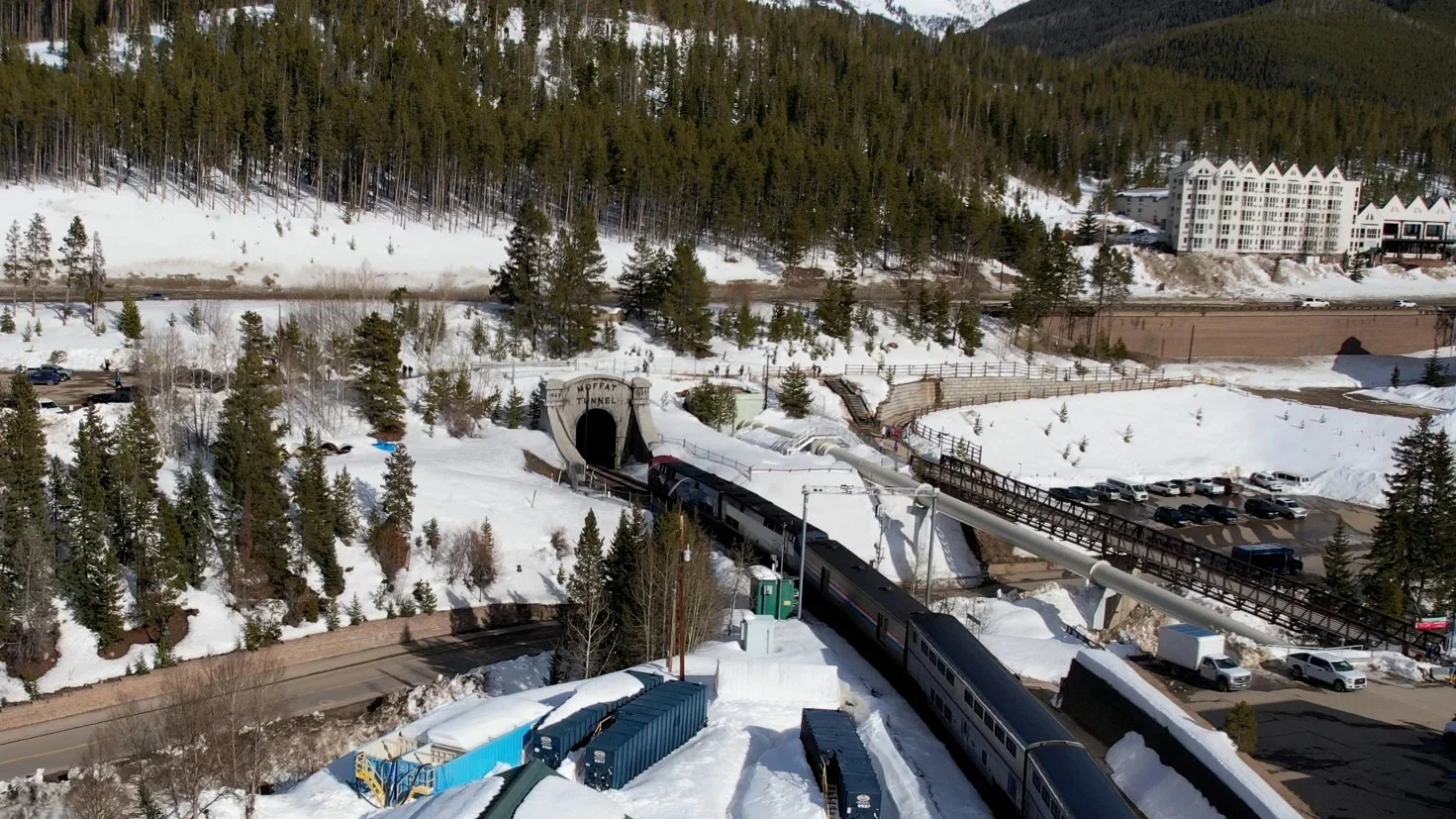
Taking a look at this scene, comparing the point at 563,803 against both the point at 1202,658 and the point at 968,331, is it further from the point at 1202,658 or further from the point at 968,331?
the point at 968,331

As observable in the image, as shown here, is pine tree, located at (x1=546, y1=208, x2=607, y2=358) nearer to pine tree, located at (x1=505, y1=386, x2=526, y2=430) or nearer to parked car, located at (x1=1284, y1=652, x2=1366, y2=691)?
pine tree, located at (x1=505, y1=386, x2=526, y2=430)

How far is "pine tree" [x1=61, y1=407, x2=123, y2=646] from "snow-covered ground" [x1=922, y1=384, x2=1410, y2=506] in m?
37.9

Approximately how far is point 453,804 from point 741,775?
17.6 feet

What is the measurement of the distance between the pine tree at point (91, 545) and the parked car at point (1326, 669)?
104 ft

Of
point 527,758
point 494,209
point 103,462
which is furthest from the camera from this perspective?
point 494,209

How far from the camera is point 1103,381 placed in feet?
216

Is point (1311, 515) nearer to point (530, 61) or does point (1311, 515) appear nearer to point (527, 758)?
point (527, 758)

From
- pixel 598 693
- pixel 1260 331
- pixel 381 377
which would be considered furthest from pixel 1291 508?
pixel 381 377

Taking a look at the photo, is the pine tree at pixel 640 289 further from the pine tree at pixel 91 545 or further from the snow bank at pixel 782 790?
the snow bank at pixel 782 790

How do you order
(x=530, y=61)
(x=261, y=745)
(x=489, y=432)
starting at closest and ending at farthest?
1. (x=261, y=745)
2. (x=489, y=432)
3. (x=530, y=61)

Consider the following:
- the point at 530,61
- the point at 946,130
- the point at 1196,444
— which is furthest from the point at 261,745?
the point at 946,130

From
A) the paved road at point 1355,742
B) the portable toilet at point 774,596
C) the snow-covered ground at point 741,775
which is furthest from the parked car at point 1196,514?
the snow-covered ground at point 741,775

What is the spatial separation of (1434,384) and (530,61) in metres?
85.6

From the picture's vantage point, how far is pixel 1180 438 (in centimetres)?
6100
